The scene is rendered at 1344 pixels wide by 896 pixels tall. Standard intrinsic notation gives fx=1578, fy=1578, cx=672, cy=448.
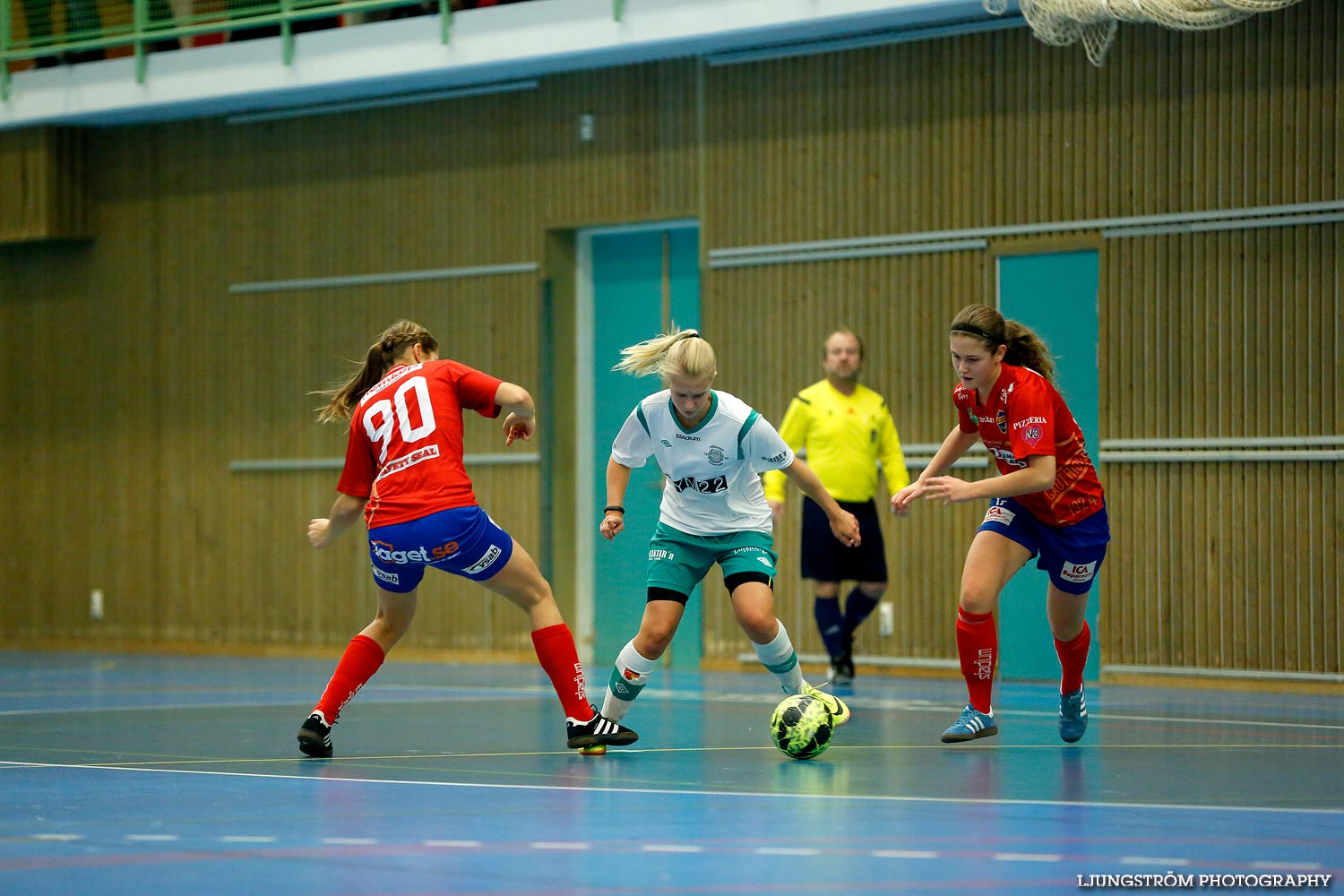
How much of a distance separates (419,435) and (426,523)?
0.39 meters

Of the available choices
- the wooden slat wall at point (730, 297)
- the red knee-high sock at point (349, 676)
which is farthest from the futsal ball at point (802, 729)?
the wooden slat wall at point (730, 297)

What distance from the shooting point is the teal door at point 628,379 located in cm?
1349

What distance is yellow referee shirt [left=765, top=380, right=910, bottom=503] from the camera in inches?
416

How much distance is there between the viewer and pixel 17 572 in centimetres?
1652

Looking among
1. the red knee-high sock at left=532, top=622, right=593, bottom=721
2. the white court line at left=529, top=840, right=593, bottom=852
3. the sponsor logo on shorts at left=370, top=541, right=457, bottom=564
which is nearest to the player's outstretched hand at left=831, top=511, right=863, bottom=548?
the red knee-high sock at left=532, top=622, right=593, bottom=721

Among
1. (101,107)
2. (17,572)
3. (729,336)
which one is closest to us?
(729,336)

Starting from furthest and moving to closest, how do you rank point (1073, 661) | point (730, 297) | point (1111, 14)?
point (730, 297)
point (1111, 14)
point (1073, 661)

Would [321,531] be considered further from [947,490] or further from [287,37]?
[287,37]

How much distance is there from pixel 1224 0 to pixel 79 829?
7.88m

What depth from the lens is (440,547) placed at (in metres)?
6.56

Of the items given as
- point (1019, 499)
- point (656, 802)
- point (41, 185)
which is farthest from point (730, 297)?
point (656, 802)

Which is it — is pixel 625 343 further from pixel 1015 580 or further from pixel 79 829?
pixel 79 829

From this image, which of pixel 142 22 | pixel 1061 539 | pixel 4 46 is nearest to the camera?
pixel 1061 539

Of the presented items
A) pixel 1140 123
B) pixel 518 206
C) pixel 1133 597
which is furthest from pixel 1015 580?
pixel 518 206
